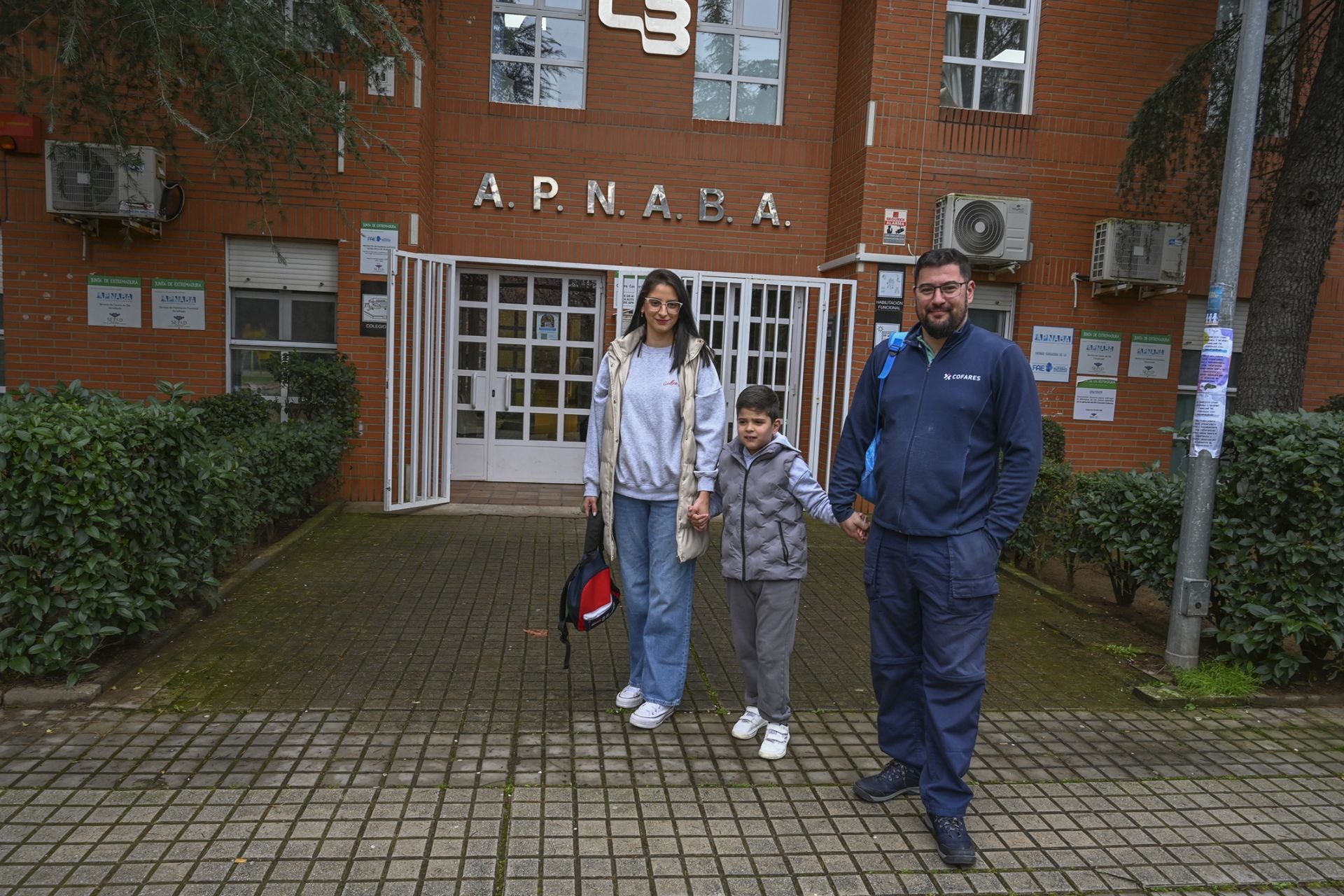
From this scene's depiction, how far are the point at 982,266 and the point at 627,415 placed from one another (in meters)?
6.60

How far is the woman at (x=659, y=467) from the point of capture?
413 cm

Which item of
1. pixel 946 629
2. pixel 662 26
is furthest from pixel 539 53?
pixel 946 629

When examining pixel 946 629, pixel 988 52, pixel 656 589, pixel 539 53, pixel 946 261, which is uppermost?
pixel 988 52

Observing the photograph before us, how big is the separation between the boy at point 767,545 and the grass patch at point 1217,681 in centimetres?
239

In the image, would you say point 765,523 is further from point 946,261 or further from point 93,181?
point 93,181

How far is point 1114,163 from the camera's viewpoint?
383 inches

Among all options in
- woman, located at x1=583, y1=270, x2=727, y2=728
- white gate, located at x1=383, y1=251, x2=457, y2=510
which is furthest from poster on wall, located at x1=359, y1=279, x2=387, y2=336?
woman, located at x1=583, y1=270, x2=727, y2=728

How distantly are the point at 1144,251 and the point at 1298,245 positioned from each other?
82.6 inches

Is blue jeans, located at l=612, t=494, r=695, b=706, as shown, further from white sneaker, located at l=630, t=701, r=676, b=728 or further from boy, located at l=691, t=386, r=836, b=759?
boy, located at l=691, t=386, r=836, b=759

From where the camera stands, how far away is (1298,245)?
285 inches

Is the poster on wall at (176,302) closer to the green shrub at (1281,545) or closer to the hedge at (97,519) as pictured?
the hedge at (97,519)

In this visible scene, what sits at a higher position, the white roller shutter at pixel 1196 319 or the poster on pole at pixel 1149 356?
the white roller shutter at pixel 1196 319

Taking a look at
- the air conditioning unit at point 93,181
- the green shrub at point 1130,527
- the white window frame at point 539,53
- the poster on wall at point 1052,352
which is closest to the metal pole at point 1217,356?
the green shrub at point 1130,527

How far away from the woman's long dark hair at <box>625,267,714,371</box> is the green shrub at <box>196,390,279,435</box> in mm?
4904
